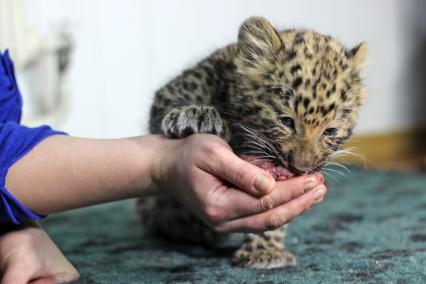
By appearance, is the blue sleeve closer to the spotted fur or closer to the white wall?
the spotted fur

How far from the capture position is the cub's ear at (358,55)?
1.62 meters

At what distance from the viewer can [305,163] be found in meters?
1.44

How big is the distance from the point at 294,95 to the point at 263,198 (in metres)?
0.25

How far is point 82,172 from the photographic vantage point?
5.12 ft

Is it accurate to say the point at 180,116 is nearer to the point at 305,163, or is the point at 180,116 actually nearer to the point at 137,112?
the point at 305,163

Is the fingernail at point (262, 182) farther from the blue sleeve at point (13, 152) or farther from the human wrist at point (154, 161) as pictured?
the blue sleeve at point (13, 152)

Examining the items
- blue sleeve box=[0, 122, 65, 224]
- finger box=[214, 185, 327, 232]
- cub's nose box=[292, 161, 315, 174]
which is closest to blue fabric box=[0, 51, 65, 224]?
blue sleeve box=[0, 122, 65, 224]

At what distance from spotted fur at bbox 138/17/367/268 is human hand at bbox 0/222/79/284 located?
0.41m

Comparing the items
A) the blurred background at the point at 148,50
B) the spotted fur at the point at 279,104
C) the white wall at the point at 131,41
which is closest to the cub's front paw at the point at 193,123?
the spotted fur at the point at 279,104

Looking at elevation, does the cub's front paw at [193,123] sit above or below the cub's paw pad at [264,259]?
above

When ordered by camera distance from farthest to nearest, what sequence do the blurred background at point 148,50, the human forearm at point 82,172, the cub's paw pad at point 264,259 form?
the blurred background at point 148,50 < the cub's paw pad at point 264,259 < the human forearm at point 82,172

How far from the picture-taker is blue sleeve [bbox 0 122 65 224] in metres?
1.56

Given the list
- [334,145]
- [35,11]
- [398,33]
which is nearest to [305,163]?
[334,145]

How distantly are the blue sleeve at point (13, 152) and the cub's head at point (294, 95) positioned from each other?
1.58 feet
